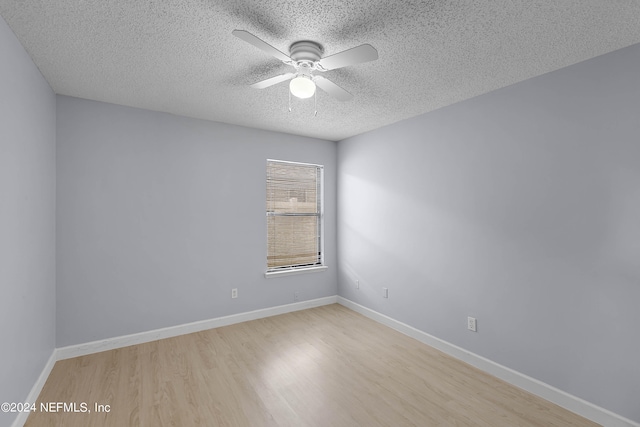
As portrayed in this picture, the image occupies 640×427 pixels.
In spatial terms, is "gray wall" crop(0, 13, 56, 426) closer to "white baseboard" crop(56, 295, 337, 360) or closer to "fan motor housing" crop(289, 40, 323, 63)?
"white baseboard" crop(56, 295, 337, 360)

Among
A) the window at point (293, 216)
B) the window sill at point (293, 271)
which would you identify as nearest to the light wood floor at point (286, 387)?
the window sill at point (293, 271)

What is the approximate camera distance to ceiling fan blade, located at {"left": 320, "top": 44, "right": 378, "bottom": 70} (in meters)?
1.68

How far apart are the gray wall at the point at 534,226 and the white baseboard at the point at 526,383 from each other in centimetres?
5

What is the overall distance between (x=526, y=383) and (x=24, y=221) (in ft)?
12.9

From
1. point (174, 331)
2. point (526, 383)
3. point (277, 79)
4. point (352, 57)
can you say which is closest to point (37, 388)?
point (174, 331)

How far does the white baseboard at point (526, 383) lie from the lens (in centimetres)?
202

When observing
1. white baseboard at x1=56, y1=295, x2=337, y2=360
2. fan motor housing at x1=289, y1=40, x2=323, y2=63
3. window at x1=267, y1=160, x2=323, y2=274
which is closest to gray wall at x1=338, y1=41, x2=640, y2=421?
window at x1=267, y1=160, x2=323, y2=274

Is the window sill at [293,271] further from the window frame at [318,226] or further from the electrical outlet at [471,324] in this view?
the electrical outlet at [471,324]

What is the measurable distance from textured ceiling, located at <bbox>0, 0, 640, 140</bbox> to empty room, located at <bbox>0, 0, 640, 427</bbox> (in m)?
0.02

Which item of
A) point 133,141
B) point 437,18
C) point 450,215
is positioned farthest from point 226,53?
point 450,215

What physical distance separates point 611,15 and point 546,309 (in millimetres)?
1971

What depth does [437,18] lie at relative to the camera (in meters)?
1.73

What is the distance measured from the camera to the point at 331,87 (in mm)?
2229

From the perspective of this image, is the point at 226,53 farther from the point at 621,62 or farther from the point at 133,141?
the point at 621,62
